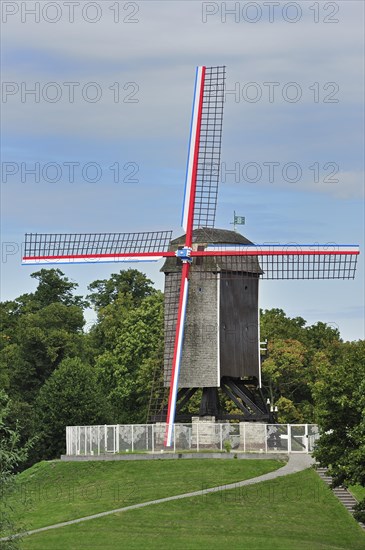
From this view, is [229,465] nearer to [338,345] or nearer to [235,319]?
[235,319]

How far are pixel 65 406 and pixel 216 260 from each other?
72.1 feet

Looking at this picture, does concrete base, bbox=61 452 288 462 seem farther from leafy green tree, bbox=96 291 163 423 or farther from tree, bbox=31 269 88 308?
tree, bbox=31 269 88 308

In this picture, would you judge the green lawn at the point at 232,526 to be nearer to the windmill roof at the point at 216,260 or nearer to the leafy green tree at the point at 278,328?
the windmill roof at the point at 216,260

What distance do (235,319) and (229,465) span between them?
7432 millimetres

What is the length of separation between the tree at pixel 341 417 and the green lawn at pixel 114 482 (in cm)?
910

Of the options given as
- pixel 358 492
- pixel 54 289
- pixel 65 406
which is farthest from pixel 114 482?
pixel 54 289

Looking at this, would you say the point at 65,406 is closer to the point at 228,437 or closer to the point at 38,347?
the point at 38,347

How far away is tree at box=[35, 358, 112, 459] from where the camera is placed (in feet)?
282

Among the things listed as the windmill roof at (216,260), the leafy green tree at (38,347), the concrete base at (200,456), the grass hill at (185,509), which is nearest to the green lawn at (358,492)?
the grass hill at (185,509)

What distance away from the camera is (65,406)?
86312 mm

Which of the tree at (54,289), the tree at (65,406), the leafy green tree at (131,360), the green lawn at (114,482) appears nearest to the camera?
the green lawn at (114,482)

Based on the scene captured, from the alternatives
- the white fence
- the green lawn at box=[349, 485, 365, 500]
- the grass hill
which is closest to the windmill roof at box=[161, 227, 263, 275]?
the white fence

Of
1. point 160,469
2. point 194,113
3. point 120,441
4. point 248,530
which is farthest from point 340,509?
point 194,113

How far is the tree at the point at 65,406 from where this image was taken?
86062 mm
